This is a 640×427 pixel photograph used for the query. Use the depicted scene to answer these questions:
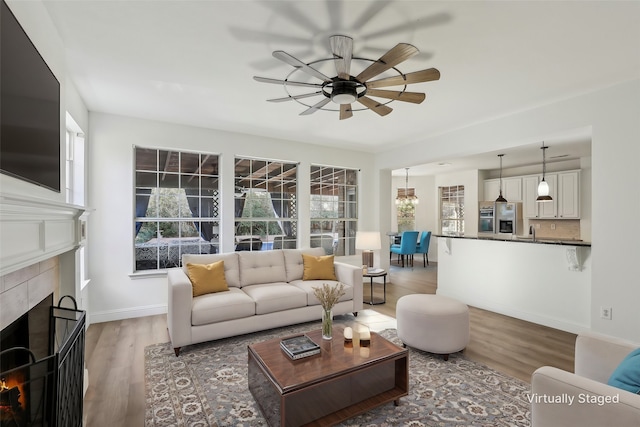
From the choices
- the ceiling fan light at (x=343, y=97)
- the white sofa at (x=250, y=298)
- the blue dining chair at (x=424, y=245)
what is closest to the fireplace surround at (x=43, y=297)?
the white sofa at (x=250, y=298)

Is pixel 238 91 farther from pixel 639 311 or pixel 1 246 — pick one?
pixel 639 311

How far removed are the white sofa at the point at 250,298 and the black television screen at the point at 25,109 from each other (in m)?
1.59

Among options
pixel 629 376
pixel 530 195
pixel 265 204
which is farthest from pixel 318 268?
pixel 530 195

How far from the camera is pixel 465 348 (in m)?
3.07

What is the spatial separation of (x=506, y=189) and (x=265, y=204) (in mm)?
5744

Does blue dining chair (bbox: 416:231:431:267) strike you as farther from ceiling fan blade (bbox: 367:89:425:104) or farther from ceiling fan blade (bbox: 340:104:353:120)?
ceiling fan blade (bbox: 367:89:425:104)

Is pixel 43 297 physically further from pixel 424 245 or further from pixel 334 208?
pixel 424 245

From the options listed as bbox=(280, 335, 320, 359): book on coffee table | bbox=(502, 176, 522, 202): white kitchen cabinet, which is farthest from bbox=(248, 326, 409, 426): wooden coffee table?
bbox=(502, 176, 522, 202): white kitchen cabinet

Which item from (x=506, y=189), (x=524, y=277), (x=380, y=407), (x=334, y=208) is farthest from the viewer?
(x=506, y=189)

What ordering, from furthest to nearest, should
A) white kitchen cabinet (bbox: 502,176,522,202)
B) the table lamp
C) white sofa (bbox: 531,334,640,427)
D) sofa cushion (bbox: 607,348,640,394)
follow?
white kitchen cabinet (bbox: 502,176,522,202)
the table lamp
sofa cushion (bbox: 607,348,640,394)
white sofa (bbox: 531,334,640,427)

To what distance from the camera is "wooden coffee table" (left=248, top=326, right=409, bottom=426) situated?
1840 mm

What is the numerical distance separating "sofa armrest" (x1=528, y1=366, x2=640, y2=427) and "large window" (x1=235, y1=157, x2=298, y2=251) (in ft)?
13.6

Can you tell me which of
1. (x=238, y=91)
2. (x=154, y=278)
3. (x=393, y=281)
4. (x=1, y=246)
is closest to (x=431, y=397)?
(x=1, y=246)

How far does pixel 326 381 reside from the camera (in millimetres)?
1855
